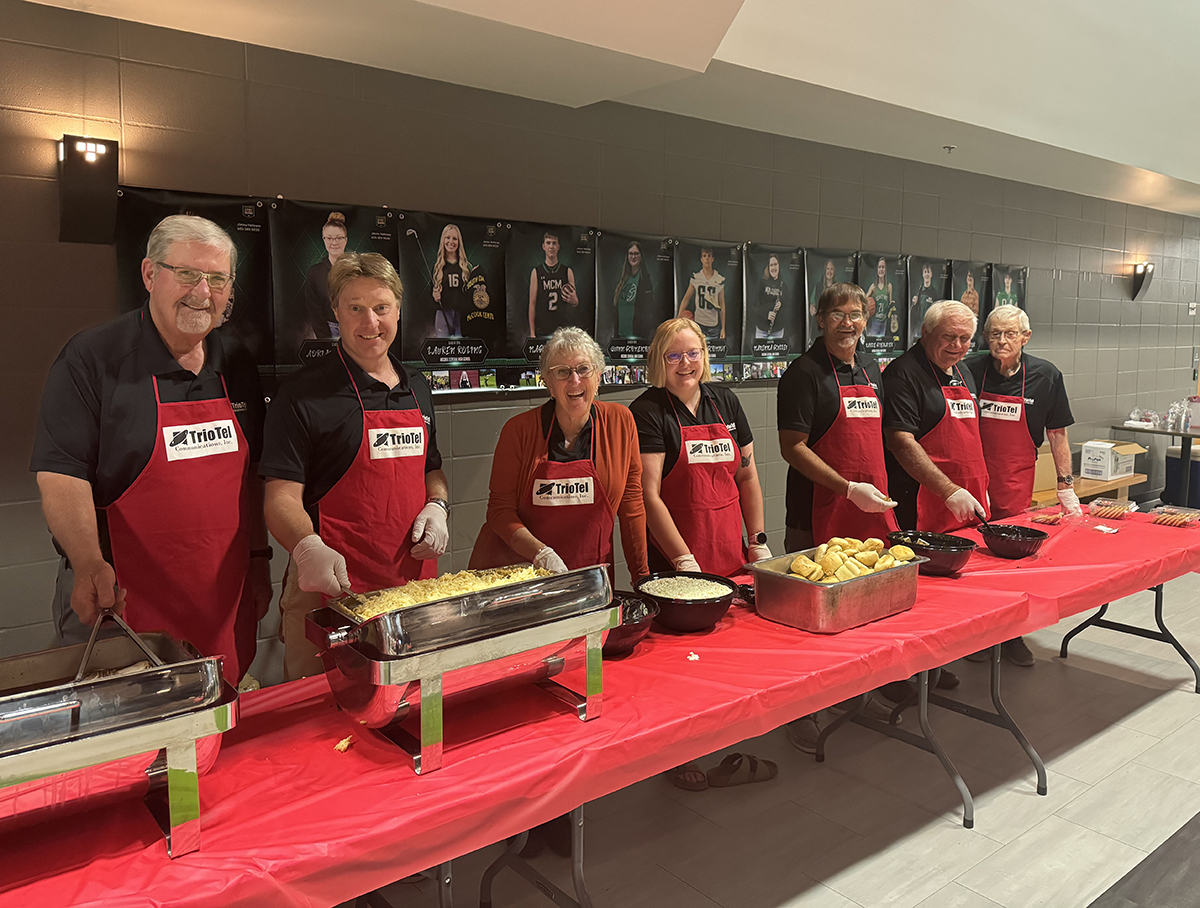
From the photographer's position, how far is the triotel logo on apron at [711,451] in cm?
314

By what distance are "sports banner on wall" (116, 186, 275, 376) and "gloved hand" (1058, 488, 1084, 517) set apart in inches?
148

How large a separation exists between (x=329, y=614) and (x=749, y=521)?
1.94m

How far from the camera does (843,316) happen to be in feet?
12.0

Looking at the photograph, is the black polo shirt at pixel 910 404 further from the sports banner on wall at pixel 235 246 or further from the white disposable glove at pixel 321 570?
the sports banner on wall at pixel 235 246

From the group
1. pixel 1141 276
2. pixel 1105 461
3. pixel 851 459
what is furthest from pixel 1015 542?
pixel 1141 276

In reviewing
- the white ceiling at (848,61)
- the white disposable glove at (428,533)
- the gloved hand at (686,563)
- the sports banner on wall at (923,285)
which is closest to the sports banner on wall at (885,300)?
the sports banner on wall at (923,285)

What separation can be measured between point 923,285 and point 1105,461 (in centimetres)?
277

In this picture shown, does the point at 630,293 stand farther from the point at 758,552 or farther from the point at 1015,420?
the point at 1015,420

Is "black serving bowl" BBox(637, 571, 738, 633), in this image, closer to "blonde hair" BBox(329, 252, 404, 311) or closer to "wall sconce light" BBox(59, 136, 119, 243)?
→ "blonde hair" BBox(329, 252, 404, 311)

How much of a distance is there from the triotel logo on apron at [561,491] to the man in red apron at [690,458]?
0.30 m

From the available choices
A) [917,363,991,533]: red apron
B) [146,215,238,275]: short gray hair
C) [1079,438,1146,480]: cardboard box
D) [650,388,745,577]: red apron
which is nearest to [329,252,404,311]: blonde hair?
[146,215,238,275]: short gray hair

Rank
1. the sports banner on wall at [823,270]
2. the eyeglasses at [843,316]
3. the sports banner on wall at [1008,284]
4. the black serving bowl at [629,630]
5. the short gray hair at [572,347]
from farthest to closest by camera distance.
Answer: the sports banner on wall at [1008,284], the sports banner on wall at [823,270], the eyeglasses at [843,316], the short gray hair at [572,347], the black serving bowl at [629,630]

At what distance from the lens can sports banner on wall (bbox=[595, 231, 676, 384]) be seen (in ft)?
14.5

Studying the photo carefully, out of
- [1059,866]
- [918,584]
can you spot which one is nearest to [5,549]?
[918,584]
